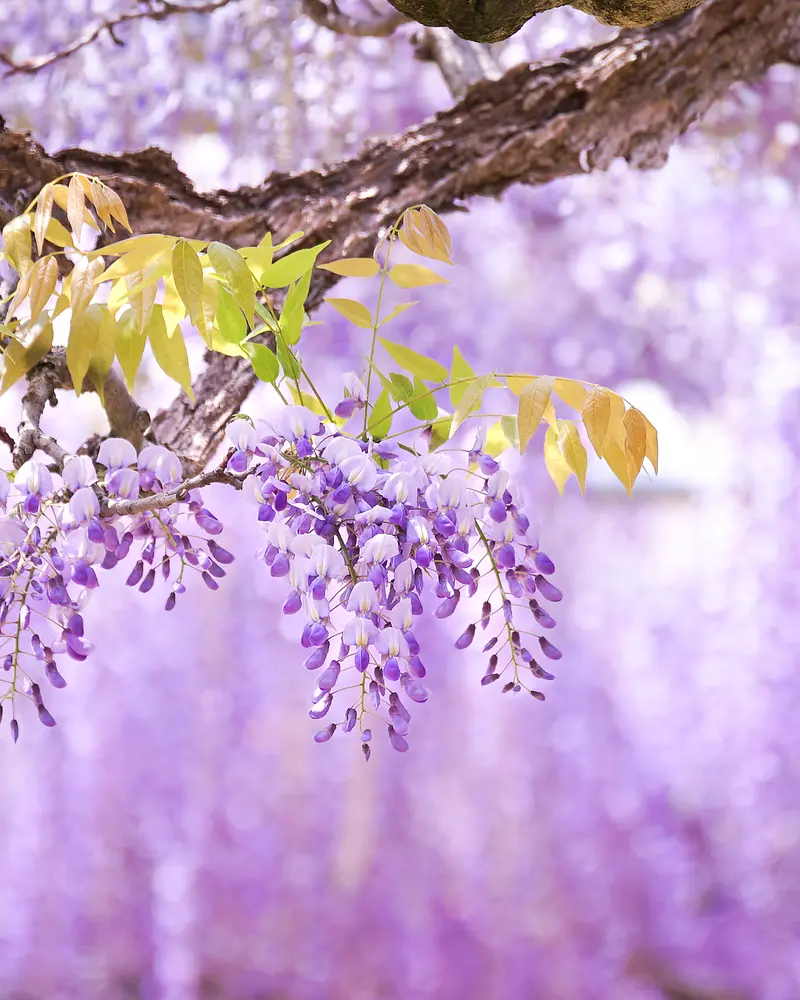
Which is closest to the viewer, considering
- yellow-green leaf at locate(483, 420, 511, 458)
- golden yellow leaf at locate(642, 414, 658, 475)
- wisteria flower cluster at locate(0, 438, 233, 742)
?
wisteria flower cluster at locate(0, 438, 233, 742)

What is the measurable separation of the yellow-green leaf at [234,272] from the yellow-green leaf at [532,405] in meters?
0.18

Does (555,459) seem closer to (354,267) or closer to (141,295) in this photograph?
(354,267)

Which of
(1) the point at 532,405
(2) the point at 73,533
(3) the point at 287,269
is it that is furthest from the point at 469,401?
(2) the point at 73,533

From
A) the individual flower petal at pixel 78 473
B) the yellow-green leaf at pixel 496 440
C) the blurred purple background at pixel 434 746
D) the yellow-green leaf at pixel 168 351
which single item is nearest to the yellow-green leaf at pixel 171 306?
the yellow-green leaf at pixel 168 351

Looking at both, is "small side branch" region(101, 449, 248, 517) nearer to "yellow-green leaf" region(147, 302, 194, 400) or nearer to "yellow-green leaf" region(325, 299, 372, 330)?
"yellow-green leaf" region(147, 302, 194, 400)

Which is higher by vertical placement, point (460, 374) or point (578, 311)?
point (578, 311)

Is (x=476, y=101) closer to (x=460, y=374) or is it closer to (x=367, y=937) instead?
(x=460, y=374)

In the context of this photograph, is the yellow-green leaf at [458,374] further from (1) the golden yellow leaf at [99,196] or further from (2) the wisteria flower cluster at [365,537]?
(1) the golden yellow leaf at [99,196]

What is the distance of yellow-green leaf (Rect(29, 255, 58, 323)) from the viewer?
1.87ft

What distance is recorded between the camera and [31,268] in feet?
1.91

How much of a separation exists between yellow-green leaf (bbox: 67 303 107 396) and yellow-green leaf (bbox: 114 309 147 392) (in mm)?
29

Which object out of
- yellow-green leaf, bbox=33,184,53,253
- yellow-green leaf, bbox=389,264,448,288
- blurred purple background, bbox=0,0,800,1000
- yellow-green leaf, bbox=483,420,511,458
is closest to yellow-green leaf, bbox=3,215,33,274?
yellow-green leaf, bbox=33,184,53,253

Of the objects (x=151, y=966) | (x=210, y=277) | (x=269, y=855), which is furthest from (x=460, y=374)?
(x=151, y=966)

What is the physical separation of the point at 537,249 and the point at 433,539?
1.89 meters
